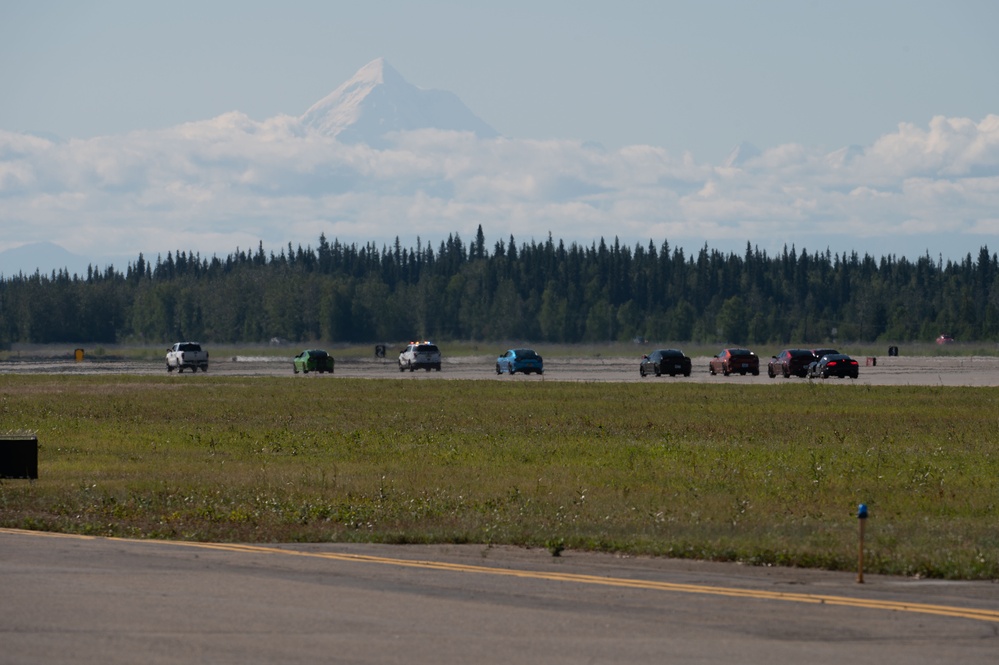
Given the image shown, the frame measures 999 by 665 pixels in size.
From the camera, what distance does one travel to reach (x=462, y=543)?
1781 cm

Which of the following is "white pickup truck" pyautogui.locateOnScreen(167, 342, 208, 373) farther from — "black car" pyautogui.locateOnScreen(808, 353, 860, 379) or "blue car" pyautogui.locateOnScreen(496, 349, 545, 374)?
"black car" pyautogui.locateOnScreen(808, 353, 860, 379)

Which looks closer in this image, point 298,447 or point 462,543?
point 462,543

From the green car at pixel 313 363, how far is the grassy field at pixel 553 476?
4115cm

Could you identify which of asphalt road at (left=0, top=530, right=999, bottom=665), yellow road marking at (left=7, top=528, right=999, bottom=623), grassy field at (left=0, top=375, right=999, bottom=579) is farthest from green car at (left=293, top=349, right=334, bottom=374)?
asphalt road at (left=0, top=530, right=999, bottom=665)

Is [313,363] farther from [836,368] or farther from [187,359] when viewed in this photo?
[836,368]

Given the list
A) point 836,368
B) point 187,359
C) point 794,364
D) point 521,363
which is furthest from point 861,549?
point 187,359

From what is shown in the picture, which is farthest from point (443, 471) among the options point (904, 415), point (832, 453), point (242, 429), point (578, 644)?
point (904, 415)

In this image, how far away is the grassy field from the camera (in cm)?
1822

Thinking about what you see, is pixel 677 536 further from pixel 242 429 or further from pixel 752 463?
pixel 242 429

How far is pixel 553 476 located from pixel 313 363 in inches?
2648

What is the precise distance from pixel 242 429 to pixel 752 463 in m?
16.0

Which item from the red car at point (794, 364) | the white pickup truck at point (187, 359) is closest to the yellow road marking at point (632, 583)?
the red car at point (794, 364)

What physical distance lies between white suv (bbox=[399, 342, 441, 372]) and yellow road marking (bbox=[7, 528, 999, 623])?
2948 inches

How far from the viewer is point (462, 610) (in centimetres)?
1281
